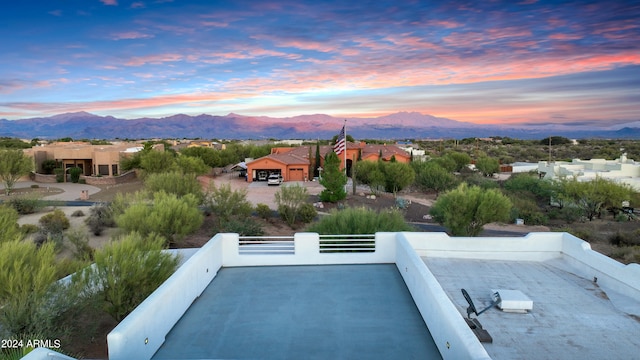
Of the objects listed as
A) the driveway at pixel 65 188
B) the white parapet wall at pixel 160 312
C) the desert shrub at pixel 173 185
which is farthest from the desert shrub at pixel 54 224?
the white parapet wall at pixel 160 312

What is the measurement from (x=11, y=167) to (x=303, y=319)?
44193 millimetres

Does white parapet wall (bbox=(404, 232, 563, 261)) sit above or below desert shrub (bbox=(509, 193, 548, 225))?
above

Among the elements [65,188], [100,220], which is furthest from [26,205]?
[65,188]

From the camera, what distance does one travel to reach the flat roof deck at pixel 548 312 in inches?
252

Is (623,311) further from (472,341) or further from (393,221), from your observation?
(393,221)

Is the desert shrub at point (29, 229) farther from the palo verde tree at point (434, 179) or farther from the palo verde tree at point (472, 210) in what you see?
the palo verde tree at point (434, 179)

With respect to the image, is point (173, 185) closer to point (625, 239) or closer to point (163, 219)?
point (163, 219)

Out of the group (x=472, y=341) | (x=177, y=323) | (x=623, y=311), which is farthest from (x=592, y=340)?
(x=177, y=323)

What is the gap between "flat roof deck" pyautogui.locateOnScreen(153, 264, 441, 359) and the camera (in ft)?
19.7

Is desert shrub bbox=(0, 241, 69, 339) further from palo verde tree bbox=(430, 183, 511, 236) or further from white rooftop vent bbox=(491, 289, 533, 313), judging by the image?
palo verde tree bbox=(430, 183, 511, 236)

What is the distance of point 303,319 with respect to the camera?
6961 millimetres

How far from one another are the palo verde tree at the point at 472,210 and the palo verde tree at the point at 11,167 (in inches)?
1517

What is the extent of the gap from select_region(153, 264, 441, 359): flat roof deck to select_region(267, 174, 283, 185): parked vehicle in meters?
40.2

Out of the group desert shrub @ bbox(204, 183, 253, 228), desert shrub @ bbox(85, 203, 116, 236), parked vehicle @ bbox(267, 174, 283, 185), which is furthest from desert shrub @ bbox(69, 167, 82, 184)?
desert shrub @ bbox(204, 183, 253, 228)
